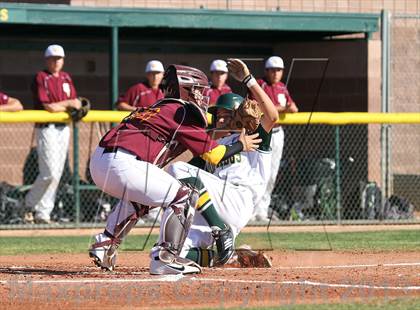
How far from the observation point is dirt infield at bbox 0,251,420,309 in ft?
22.9

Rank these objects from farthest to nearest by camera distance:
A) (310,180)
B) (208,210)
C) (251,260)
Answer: (310,180), (251,260), (208,210)

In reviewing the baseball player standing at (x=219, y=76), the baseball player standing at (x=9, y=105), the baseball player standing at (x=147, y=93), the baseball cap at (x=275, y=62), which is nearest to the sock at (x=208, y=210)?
the baseball player standing at (x=9, y=105)

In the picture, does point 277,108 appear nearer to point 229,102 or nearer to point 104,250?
point 229,102

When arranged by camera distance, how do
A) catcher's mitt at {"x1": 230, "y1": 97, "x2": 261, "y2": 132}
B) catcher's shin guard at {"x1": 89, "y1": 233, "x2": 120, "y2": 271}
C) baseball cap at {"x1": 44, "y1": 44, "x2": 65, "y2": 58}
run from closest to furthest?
catcher's shin guard at {"x1": 89, "y1": 233, "x2": 120, "y2": 271} < catcher's mitt at {"x1": 230, "y1": 97, "x2": 261, "y2": 132} < baseball cap at {"x1": 44, "y1": 44, "x2": 65, "y2": 58}

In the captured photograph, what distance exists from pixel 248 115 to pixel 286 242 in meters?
4.00

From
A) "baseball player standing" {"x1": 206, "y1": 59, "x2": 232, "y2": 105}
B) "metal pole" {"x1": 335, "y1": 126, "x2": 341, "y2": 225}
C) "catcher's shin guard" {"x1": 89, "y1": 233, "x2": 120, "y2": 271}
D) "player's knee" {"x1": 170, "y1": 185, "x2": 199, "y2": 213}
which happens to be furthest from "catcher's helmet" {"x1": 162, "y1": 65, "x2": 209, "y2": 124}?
"metal pole" {"x1": 335, "y1": 126, "x2": 341, "y2": 225}

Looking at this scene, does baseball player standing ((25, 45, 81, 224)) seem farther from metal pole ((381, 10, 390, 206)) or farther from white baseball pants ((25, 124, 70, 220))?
metal pole ((381, 10, 390, 206))

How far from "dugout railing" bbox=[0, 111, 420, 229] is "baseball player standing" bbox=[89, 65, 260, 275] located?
5.70 meters

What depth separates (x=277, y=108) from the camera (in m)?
14.7

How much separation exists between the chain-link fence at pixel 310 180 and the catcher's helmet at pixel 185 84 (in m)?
6.21

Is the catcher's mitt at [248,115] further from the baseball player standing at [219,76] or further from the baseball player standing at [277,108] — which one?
the baseball player standing at [219,76]

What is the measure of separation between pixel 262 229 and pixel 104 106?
480 centimetres

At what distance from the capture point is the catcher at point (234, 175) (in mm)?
9078

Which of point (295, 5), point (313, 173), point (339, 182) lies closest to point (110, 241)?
point (339, 182)
